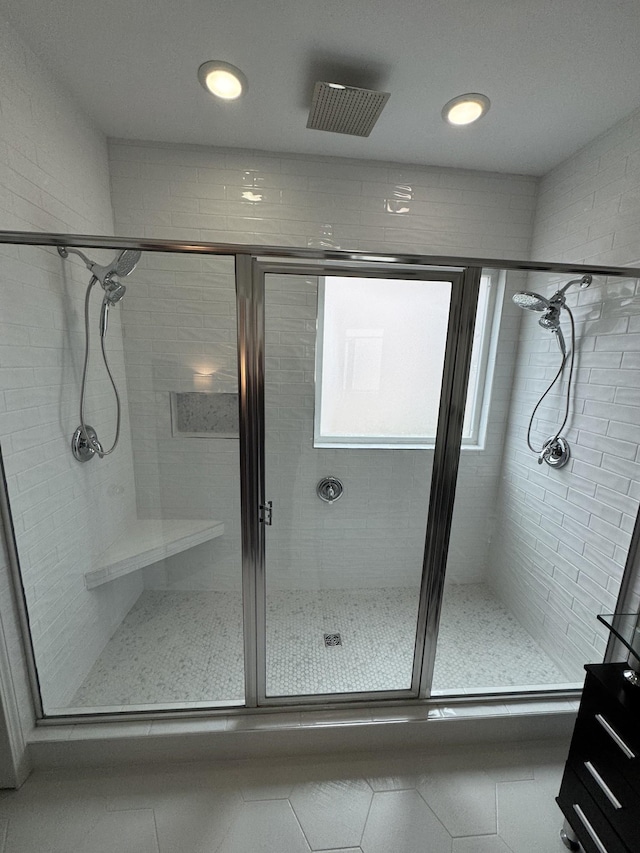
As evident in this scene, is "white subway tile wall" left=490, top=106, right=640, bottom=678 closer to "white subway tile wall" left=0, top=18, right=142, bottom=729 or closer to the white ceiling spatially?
the white ceiling

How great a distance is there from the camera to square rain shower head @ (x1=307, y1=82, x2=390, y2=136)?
1.18m

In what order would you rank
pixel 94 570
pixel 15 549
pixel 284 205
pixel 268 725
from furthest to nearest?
pixel 284 205 → pixel 94 570 → pixel 268 725 → pixel 15 549

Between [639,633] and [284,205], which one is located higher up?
[284,205]

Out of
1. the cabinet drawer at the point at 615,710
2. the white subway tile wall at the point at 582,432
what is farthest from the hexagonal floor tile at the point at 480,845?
the white subway tile wall at the point at 582,432

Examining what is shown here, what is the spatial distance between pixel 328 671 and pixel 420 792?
1.64ft

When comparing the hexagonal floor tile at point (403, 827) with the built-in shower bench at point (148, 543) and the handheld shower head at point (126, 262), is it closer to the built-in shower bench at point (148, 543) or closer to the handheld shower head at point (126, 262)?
the built-in shower bench at point (148, 543)

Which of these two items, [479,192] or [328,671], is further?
[479,192]

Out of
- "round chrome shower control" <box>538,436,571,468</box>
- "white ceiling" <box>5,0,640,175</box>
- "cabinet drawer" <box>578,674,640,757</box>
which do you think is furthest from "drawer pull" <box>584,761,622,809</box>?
"white ceiling" <box>5,0,640,175</box>

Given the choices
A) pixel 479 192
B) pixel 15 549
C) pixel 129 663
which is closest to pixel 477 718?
pixel 129 663

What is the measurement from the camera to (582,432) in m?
1.48

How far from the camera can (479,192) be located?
1.79 meters

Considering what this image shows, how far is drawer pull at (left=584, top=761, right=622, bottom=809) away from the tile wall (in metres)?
0.78

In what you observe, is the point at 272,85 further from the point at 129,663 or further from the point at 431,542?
the point at 129,663

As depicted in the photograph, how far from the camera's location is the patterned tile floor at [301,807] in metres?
1.06
